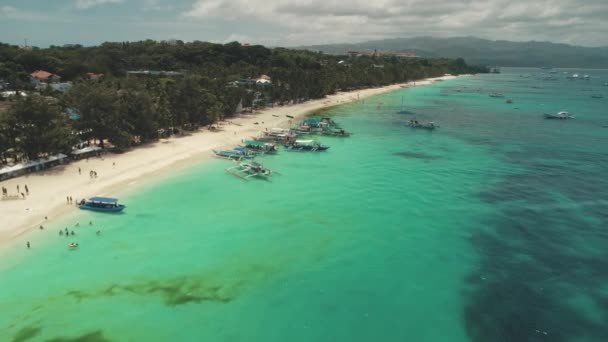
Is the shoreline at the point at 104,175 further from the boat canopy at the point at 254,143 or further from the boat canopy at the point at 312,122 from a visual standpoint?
the boat canopy at the point at 312,122

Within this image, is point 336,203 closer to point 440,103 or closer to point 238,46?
point 440,103

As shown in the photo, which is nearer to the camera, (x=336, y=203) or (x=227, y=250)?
(x=227, y=250)

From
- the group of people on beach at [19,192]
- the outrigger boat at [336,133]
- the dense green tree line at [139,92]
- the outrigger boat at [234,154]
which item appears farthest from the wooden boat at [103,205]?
the outrigger boat at [336,133]

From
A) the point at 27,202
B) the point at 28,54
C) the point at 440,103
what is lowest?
the point at 27,202

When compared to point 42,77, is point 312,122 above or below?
below

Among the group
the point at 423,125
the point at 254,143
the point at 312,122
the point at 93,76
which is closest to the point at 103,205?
the point at 254,143

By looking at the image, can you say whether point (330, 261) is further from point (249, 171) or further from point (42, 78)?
point (42, 78)

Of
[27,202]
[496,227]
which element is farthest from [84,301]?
[496,227]
